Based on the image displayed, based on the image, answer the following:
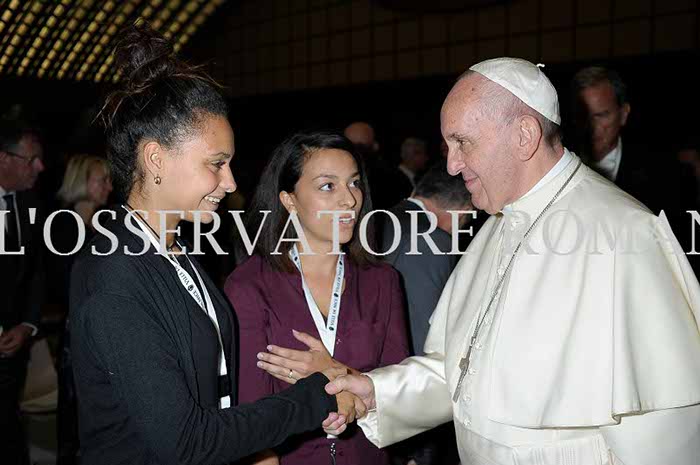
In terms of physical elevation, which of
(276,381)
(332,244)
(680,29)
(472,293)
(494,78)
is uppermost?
(680,29)

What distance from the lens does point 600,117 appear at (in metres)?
3.86

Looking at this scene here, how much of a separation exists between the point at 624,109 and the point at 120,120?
10.5 ft

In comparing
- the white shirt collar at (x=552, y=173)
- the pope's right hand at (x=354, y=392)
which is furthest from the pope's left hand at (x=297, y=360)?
the white shirt collar at (x=552, y=173)

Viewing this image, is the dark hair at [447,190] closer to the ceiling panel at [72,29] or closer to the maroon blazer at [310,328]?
the maroon blazer at [310,328]

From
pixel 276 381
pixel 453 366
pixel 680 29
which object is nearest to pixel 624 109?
pixel 453 366

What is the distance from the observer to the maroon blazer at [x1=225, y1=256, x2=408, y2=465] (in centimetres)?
239

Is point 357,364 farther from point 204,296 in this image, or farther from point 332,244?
point 204,296

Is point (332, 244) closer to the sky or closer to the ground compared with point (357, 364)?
closer to the sky

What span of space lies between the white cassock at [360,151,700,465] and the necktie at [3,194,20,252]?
2850 millimetres

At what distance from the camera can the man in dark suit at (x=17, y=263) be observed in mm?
3715

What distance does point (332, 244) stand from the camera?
2.71 metres

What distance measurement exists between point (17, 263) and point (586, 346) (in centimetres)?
332

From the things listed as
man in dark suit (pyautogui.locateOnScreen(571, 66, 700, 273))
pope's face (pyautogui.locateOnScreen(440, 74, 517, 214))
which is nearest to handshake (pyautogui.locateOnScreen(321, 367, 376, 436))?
pope's face (pyautogui.locateOnScreen(440, 74, 517, 214))

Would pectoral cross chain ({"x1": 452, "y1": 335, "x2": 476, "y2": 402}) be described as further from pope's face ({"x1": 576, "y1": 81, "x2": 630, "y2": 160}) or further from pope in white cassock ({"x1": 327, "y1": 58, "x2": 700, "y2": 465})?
pope's face ({"x1": 576, "y1": 81, "x2": 630, "y2": 160})
